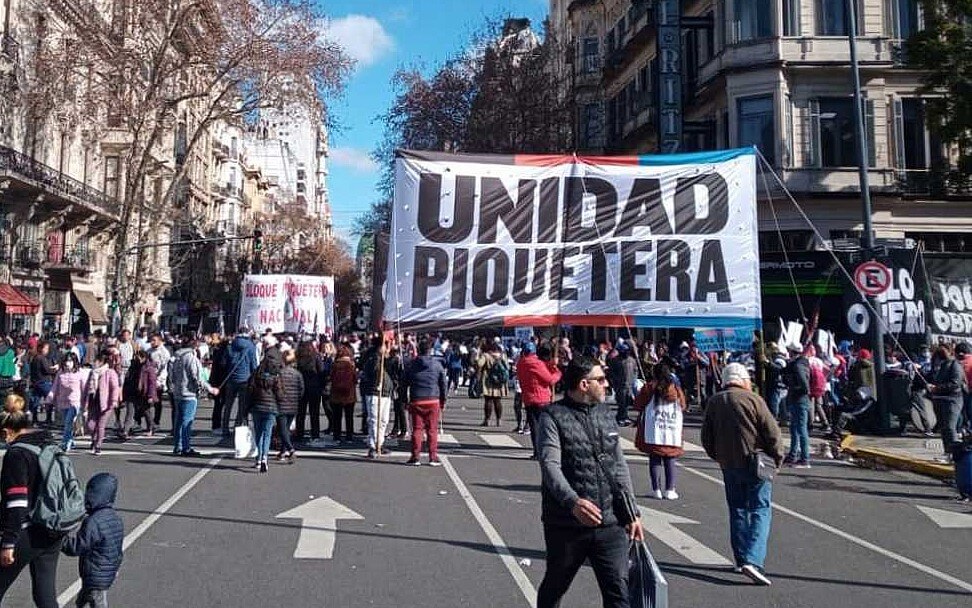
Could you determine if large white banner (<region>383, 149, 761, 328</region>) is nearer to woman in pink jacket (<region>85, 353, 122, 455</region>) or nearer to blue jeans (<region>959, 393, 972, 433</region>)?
woman in pink jacket (<region>85, 353, 122, 455</region>)

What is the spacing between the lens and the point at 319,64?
31.3m

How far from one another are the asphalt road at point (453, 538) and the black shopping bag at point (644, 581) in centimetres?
169

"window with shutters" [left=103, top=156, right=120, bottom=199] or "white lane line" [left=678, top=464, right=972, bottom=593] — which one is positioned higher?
"window with shutters" [left=103, top=156, right=120, bottom=199]

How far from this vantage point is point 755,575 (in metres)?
6.71

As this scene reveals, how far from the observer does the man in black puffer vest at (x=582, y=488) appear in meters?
4.48

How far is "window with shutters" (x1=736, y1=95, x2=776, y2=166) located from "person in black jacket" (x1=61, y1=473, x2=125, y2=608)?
26.9 m

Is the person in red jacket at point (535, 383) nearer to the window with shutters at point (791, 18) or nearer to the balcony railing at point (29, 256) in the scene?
the window with shutters at point (791, 18)

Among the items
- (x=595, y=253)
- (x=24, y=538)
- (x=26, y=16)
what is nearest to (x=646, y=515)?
(x=595, y=253)

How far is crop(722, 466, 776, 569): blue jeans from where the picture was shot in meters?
6.86

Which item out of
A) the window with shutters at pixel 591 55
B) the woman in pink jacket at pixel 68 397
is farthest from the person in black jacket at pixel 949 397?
the window with shutters at pixel 591 55

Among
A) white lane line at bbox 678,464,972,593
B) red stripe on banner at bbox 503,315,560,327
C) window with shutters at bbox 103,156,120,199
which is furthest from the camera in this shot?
window with shutters at bbox 103,156,120,199

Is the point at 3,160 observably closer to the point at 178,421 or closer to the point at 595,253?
the point at 178,421

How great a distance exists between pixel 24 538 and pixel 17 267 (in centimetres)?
3445

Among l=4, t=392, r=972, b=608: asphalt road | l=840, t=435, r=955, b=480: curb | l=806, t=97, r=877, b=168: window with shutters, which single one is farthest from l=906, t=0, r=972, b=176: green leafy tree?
l=4, t=392, r=972, b=608: asphalt road
